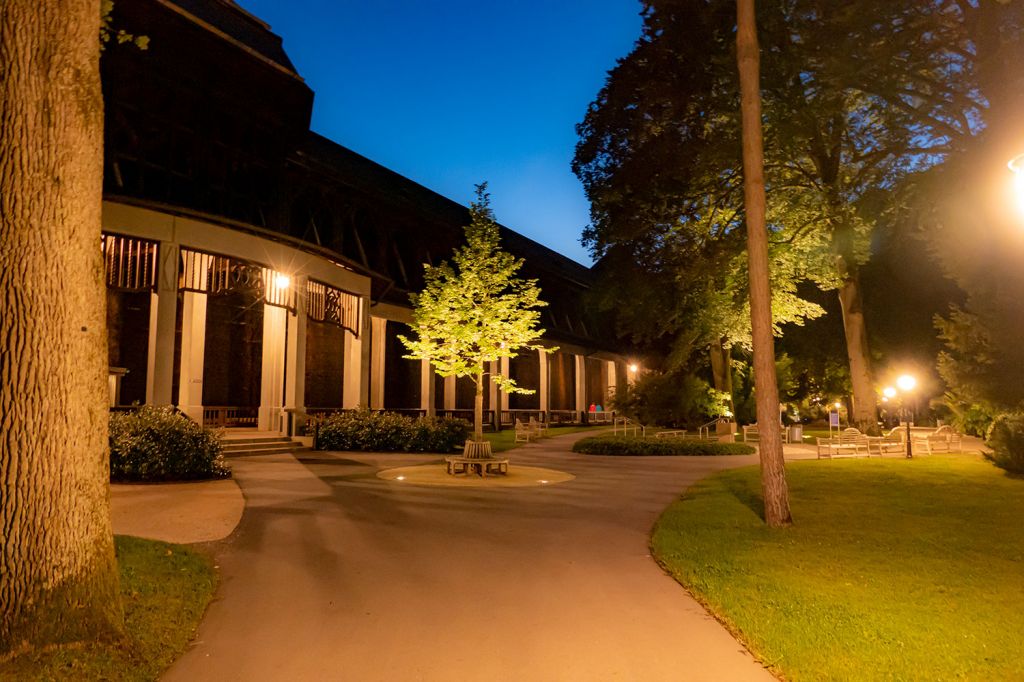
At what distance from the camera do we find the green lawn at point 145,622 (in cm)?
393

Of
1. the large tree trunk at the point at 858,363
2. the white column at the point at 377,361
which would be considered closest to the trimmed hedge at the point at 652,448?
the large tree trunk at the point at 858,363

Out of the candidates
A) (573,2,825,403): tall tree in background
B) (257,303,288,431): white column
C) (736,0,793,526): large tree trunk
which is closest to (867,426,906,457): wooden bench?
(573,2,825,403): tall tree in background

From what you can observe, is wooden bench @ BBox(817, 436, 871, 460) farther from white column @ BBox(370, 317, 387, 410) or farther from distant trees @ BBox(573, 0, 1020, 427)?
white column @ BBox(370, 317, 387, 410)

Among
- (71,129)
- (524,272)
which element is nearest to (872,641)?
(71,129)

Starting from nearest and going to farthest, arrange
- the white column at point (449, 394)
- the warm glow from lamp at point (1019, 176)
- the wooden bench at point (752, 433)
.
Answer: the warm glow from lamp at point (1019, 176)
the wooden bench at point (752, 433)
the white column at point (449, 394)

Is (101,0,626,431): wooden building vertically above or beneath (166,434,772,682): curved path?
→ above

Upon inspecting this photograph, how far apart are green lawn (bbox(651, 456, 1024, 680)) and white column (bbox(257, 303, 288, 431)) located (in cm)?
1742

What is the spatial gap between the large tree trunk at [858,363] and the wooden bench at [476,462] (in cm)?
1558

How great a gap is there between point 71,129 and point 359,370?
2253 centimetres

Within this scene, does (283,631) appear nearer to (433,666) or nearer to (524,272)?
(433,666)

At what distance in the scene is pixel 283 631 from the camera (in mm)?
4977

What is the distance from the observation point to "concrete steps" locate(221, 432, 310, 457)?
63.7 ft

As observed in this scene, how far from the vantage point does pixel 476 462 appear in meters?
15.0

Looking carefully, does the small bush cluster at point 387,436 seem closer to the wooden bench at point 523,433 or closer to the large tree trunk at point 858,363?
the wooden bench at point 523,433
